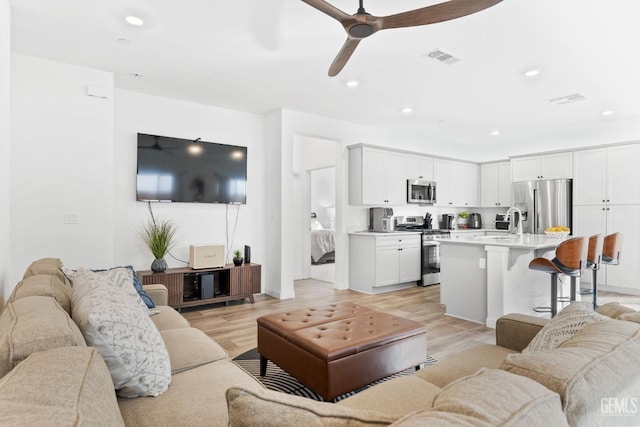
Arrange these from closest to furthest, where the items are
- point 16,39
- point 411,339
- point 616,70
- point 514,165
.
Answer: point 411,339, point 16,39, point 616,70, point 514,165

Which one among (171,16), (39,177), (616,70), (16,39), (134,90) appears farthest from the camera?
(134,90)

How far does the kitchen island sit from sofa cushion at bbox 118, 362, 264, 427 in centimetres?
297

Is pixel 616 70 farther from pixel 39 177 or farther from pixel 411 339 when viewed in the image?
pixel 39 177

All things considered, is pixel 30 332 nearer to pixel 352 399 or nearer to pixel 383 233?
pixel 352 399

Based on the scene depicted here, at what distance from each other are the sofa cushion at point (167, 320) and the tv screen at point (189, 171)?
219cm

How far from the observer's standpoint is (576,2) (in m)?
2.50

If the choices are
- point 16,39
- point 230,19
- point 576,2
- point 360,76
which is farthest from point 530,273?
point 16,39

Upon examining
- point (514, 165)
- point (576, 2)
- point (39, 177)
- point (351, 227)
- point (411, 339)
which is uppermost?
point (576, 2)

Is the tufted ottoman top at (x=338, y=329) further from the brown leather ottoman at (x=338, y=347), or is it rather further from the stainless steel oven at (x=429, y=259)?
the stainless steel oven at (x=429, y=259)

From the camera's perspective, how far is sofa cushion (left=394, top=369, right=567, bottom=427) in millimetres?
545

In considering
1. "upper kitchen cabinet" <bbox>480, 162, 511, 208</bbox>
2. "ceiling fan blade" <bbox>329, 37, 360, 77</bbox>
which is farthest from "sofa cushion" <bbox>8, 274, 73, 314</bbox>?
"upper kitchen cabinet" <bbox>480, 162, 511, 208</bbox>

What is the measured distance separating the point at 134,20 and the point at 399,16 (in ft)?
6.81

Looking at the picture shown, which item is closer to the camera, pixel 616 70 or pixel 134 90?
pixel 616 70

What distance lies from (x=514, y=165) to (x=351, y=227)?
3.41 meters
